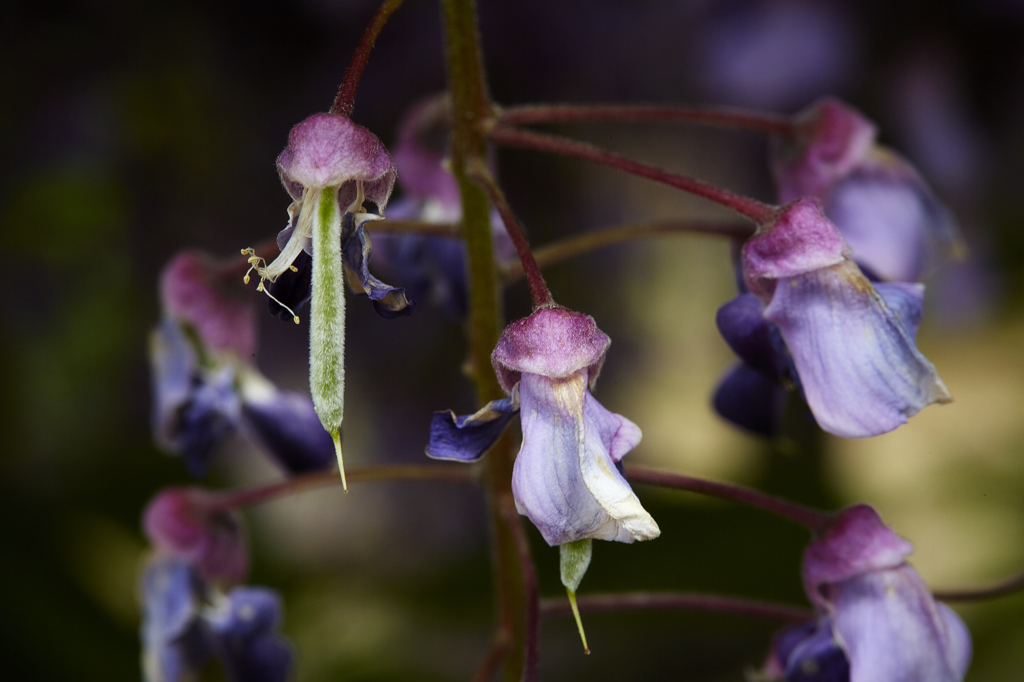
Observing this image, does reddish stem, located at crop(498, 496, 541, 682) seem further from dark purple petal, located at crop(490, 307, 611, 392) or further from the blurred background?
the blurred background

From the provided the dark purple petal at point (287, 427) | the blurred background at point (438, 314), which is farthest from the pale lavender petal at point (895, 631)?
the blurred background at point (438, 314)

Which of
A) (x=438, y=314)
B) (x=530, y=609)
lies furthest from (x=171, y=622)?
(x=438, y=314)

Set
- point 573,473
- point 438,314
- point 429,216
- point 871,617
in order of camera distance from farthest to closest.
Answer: point 438,314
point 429,216
point 871,617
point 573,473

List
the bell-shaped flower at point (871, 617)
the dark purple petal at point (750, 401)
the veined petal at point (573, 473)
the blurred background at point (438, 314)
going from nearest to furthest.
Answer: the veined petal at point (573, 473) → the bell-shaped flower at point (871, 617) → the dark purple petal at point (750, 401) → the blurred background at point (438, 314)

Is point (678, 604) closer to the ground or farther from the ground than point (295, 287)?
closer to the ground

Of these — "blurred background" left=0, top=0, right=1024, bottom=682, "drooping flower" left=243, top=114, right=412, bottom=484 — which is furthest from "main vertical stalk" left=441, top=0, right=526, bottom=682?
"blurred background" left=0, top=0, right=1024, bottom=682

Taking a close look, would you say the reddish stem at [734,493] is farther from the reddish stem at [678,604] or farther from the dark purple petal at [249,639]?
the dark purple petal at [249,639]

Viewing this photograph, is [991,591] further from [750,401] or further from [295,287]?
[295,287]
